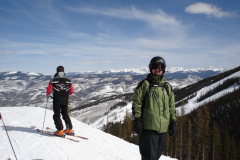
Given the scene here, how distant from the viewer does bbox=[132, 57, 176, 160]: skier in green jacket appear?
3.51 metres

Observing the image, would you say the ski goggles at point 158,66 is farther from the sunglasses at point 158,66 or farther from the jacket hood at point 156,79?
the jacket hood at point 156,79

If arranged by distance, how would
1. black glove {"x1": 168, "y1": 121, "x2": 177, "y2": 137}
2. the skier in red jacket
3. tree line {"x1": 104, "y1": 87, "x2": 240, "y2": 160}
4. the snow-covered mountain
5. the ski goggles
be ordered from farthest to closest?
the snow-covered mountain < tree line {"x1": 104, "y1": 87, "x2": 240, "y2": 160} < the skier in red jacket < black glove {"x1": 168, "y1": 121, "x2": 177, "y2": 137} < the ski goggles

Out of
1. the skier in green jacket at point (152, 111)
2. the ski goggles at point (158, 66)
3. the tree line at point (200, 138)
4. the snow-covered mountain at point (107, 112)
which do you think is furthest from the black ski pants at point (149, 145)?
the snow-covered mountain at point (107, 112)

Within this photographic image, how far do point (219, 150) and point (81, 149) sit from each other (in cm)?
5212

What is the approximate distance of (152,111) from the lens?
360 centimetres

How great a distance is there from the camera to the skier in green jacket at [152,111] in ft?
11.5

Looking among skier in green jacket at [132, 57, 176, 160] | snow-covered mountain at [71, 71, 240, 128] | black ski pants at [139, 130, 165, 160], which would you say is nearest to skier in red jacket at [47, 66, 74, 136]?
skier in green jacket at [132, 57, 176, 160]

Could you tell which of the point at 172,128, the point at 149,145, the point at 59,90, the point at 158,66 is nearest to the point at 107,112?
the point at 59,90

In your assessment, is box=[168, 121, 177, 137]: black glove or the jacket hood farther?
box=[168, 121, 177, 137]: black glove

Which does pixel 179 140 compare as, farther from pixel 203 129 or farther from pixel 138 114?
pixel 138 114

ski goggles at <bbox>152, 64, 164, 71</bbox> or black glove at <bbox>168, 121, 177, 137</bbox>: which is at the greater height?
ski goggles at <bbox>152, 64, 164, 71</bbox>

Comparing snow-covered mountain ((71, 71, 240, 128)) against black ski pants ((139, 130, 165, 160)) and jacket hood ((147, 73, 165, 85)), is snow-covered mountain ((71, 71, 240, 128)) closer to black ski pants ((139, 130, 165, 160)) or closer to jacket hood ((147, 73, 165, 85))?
black ski pants ((139, 130, 165, 160))

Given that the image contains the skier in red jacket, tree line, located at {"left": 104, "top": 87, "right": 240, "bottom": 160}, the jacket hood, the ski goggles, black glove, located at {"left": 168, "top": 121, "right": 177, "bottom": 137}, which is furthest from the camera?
tree line, located at {"left": 104, "top": 87, "right": 240, "bottom": 160}

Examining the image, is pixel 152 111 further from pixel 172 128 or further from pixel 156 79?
pixel 172 128
